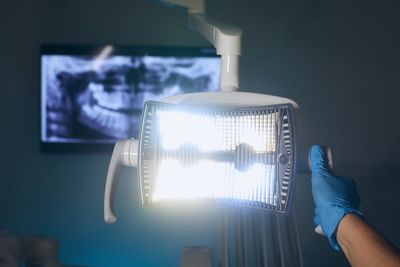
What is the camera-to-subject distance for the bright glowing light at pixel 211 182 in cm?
90

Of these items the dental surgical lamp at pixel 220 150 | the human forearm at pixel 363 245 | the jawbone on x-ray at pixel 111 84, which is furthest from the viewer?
the jawbone on x-ray at pixel 111 84

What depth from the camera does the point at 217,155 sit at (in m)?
0.87

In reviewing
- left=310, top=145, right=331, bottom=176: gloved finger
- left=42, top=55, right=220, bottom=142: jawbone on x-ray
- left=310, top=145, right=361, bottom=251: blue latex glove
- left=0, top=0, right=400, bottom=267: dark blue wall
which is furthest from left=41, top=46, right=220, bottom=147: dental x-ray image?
left=310, top=145, right=331, bottom=176: gloved finger

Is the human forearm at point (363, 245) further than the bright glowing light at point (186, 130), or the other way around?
the human forearm at point (363, 245)

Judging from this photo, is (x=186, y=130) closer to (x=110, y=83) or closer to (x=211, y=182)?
(x=211, y=182)

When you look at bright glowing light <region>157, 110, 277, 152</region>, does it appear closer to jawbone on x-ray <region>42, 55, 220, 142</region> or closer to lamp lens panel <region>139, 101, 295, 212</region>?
lamp lens panel <region>139, 101, 295, 212</region>

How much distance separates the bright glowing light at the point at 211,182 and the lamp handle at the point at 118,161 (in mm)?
69

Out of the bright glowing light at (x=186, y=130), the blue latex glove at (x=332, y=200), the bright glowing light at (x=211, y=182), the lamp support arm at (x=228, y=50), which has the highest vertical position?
the lamp support arm at (x=228, y=50)

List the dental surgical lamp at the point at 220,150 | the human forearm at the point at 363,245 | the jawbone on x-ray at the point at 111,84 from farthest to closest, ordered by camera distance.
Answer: the jawbone on x-ray at the point at 111,84 < the human forearm at the point at 363,245 < the dental surgical lamp at the point at 220,150

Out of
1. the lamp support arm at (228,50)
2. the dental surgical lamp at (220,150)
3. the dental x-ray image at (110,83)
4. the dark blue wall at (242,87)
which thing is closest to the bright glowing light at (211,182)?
the dental surgical lamp at (220,150)

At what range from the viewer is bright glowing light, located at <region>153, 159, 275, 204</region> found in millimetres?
897

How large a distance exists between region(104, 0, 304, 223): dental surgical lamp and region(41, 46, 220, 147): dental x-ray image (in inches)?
49.7

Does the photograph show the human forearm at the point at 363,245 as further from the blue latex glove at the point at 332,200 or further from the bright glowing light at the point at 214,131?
the bright glowing light at the point at 214,131

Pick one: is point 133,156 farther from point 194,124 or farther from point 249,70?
point 249,70
